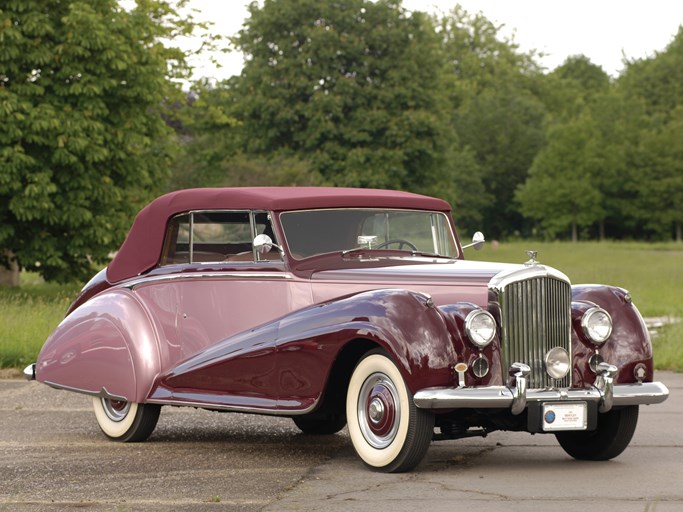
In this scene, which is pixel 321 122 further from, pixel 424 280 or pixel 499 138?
pixel 424 280

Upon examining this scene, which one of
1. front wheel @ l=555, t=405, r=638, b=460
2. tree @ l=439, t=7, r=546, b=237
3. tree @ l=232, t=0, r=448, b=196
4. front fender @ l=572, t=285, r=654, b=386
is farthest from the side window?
tree @ l=439, t=7, r=546, b=237

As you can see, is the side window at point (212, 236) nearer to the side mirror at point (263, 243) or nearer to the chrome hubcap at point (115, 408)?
the side mirror at point (263, 243)

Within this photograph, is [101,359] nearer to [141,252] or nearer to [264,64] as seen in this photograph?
[141,252]

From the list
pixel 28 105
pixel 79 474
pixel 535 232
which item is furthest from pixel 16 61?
pixel 535 232

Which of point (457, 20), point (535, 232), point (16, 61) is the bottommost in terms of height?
point (535, 232)

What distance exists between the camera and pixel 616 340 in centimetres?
813

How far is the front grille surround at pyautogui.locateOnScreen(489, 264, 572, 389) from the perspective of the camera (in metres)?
7.68

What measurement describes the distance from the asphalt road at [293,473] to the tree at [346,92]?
44.6 m

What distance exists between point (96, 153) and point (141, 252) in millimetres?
15448

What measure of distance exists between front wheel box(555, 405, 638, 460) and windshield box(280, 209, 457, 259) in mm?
1779

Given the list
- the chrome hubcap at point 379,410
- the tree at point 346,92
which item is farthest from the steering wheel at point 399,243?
the tree at point 346,92

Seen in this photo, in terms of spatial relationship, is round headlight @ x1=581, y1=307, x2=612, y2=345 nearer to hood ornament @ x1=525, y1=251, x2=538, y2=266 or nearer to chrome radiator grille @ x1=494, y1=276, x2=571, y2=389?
chrome radiator grille @ x1=494, y1=276, x2=571, y2=389

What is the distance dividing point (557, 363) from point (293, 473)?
180cm

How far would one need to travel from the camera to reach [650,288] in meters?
29.6
